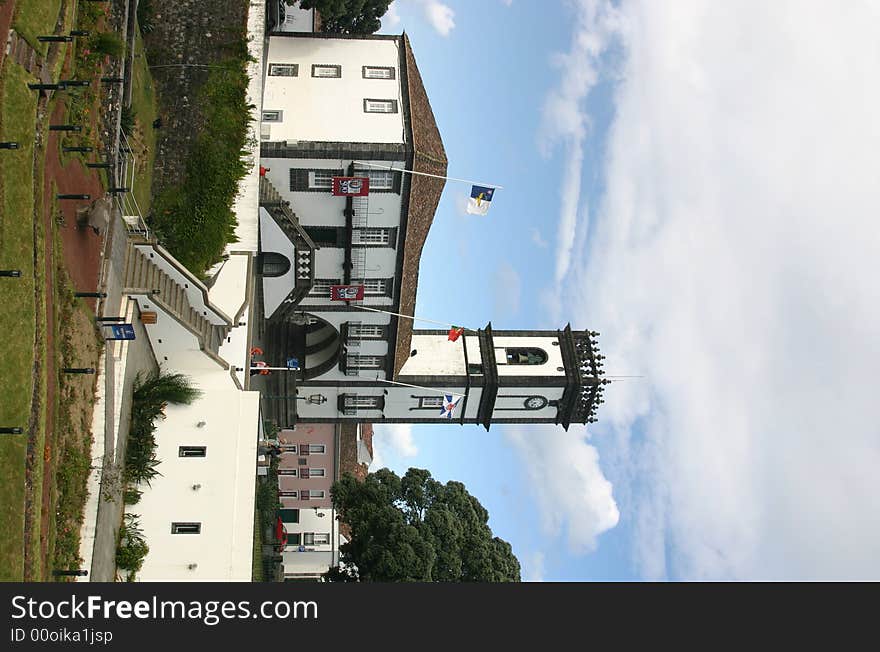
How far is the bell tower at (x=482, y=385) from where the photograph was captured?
4409cm

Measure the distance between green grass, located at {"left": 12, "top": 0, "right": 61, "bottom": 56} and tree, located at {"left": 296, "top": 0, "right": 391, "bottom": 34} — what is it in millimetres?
19044

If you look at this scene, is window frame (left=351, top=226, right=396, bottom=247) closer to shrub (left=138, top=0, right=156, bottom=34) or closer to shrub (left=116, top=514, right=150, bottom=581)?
shrub (left=138, top=0, right=156, bottom=34)

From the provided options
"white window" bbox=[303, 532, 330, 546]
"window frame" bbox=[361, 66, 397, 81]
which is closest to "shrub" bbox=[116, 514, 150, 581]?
"window frame" bbox=[361, 66, 397, 81]

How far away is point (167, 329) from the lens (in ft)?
88.5

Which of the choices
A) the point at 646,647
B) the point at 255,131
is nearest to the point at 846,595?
the point at 646,647

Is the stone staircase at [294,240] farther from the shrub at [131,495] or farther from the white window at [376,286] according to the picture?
the shrub at [131,495]

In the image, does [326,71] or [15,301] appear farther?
[326,71]

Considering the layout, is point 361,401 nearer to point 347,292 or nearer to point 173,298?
point 347,292

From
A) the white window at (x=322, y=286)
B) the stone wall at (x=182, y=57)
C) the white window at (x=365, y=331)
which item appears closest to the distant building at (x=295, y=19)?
the stone wall at (x=182, y=57)

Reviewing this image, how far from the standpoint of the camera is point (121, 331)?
2358 cm

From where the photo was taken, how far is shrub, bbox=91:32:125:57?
23.9 meters

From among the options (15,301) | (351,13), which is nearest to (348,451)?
(351,13)

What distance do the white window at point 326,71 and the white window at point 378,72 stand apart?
128 centimetres

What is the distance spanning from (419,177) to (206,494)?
55.2ft
